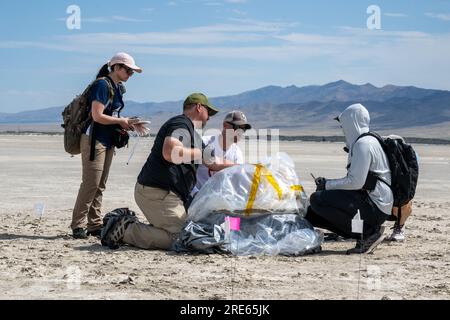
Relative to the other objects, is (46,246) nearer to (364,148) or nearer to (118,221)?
(118,221)

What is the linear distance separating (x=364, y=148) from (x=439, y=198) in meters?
6.61

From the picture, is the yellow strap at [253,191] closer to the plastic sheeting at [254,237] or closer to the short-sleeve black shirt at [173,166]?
the plastic sheeting at [254,237]

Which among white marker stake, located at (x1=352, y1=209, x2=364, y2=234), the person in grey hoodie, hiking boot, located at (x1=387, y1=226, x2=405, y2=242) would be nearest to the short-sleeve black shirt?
the person in grey hoodie

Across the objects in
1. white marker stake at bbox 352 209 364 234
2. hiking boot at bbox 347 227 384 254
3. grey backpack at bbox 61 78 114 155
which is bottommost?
hiking boot at bbox 347 227 384 254

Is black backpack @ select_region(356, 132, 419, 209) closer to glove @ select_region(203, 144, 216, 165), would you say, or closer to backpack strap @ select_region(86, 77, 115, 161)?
glove @ select_region(203, 144, 216, 165)

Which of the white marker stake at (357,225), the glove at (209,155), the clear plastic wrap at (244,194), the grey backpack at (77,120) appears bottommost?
the white marker stake at (357,225)

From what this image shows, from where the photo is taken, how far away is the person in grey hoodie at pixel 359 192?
25.4 feet

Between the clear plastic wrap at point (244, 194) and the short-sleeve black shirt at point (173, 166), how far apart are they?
0.19 meters

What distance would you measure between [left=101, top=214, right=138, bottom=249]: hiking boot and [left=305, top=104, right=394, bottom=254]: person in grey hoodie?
5.63 feet

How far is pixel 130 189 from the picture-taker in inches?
577

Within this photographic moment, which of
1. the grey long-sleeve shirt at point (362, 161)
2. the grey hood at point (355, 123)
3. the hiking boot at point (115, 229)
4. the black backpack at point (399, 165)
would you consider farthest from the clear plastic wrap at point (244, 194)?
the black backpack at point (399, 165)

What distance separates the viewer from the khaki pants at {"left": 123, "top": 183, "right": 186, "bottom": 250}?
7.80m

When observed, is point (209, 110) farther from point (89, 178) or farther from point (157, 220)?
A: point (89, 178)

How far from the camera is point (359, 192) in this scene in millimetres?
7844
